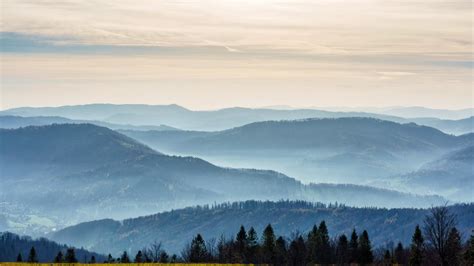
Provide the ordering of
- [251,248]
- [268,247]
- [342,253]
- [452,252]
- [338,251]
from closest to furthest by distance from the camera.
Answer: [452,252] → [342,253] → [338,251] → [268,247] → [251,248]

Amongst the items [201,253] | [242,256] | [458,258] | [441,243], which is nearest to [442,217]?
[441,243]

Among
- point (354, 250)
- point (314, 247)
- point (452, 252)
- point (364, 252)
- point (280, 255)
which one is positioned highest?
point (314, 247)

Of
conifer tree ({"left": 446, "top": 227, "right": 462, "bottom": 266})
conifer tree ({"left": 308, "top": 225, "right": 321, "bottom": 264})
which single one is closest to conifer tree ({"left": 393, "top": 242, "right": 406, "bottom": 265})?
conifer tree ({"left": 308, "top": 225, "right": 321, "bottom": 264})

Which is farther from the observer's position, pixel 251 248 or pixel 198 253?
pixel 198 253

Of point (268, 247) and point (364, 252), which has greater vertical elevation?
point (268, 247)

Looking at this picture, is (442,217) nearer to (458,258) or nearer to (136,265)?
(458,258)

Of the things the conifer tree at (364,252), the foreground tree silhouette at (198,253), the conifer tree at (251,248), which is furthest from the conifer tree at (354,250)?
the foreground tree silhouette at (198,253)

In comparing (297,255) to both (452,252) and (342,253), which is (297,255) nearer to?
(342,253)

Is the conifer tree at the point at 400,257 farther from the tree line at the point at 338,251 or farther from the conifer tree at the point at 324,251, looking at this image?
the conifer tree at the point at 324,251

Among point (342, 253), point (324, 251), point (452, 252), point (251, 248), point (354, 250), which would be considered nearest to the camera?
point (452, 252)

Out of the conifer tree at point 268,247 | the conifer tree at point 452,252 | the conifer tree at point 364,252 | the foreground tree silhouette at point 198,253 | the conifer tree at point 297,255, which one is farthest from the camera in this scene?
the foreground tree silhouette at point 198,253

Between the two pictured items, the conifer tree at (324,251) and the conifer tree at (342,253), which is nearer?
the conifer tree at (342,253)

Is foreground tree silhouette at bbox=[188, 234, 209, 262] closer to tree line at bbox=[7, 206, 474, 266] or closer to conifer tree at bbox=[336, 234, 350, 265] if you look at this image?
tree line at bbox=[7, 206, 474, 266]

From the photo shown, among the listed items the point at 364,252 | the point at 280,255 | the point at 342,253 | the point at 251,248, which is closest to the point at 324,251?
the point at 342,253
